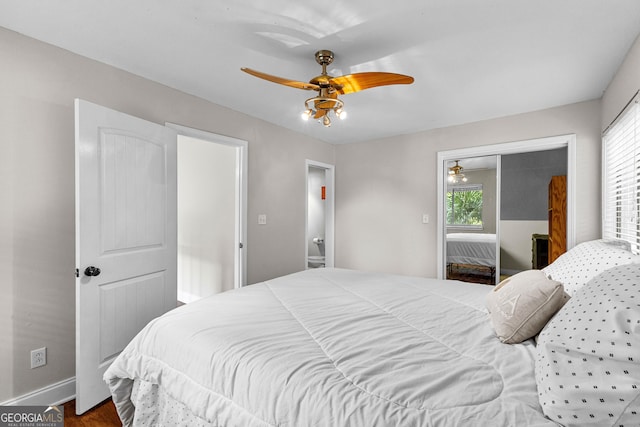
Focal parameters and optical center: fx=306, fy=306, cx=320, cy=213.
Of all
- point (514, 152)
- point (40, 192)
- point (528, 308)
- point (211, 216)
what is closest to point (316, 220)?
point (211, 216)

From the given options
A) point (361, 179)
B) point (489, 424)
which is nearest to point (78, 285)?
point (489, 424)

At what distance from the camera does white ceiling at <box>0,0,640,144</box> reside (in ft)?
5.49

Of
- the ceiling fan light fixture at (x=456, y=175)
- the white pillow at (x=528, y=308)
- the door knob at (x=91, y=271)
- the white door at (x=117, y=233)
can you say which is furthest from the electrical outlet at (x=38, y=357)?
the ceiling fan light fixture at (x=456, y=175)

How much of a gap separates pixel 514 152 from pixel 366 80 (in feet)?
8.10

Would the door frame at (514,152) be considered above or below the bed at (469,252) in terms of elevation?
above

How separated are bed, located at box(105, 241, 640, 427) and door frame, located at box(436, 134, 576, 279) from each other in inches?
75.7

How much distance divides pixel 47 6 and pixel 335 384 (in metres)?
2.39

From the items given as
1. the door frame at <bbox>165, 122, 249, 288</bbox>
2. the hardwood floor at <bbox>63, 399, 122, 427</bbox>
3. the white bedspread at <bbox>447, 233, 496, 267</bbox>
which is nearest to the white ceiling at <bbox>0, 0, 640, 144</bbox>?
the door frame at <bbox>165, 122, 249, 288</bbox>

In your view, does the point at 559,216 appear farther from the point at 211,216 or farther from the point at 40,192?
the point at 40,192

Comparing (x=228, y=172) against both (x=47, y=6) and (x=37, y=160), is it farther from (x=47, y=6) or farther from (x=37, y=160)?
(x=47, y=6)

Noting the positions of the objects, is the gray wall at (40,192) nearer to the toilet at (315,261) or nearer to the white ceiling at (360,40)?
the white ceiling at (360,40)

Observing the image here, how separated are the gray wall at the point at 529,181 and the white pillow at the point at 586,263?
3122 mm

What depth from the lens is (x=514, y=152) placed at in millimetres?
3445

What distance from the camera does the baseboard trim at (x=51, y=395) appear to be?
6.23ft
